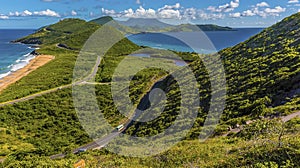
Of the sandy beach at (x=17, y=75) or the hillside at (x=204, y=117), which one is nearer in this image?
the hillside at (x=204, y=117)

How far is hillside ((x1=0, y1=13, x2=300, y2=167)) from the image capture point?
9.08 metres

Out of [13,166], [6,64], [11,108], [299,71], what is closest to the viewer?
[13,166]

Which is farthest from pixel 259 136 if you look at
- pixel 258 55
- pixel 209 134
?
pixel 258 55

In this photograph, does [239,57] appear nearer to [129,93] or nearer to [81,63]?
[129,93]

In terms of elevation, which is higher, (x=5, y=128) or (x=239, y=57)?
(x=239, y=57)

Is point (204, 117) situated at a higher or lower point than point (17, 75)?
lower

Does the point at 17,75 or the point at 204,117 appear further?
the point at 17,75

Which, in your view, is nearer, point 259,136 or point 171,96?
point 259,136

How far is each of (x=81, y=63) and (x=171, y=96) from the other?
38.1 m

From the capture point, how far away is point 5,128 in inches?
945

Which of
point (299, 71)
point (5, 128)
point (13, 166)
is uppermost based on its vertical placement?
point (299, 71)

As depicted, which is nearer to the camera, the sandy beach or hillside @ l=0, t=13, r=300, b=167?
hillside @ l=0, t=13, r=300, b=167

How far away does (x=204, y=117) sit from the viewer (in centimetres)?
1574

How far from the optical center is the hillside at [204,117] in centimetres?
908
